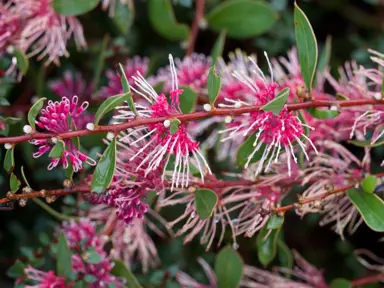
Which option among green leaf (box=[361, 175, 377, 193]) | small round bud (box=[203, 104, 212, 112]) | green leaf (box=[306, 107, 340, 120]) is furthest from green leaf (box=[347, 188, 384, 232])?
small round bud (box=[203, 104, 212, 112])

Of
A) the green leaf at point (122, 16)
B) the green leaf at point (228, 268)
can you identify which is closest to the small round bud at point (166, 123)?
the green leaf at point (228, 268)

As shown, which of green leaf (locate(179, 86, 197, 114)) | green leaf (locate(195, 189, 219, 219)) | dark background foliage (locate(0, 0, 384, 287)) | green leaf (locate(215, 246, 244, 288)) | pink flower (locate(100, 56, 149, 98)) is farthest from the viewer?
dark background foliage (locate(0, 0, 384, 287))

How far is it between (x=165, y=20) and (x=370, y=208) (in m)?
0.62

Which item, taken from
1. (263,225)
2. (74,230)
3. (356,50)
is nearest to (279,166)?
(263,225)

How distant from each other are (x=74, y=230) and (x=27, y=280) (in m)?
0.11

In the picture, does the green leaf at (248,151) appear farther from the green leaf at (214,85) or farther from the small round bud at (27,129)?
the small round bud at (27,129)

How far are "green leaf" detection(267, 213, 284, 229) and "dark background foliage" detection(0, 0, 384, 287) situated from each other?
383 millimetres

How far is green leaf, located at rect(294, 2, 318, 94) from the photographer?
2.70 ft

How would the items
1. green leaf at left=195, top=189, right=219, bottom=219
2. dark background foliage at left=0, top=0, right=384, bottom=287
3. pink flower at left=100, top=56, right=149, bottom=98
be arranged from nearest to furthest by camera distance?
green leaf at left=195, top=189, right=219, bottom=219, pink flower at left=100, top=56, right=149, bottom=98, dark background foliage at left=0, top=0, right=384, bottom=287

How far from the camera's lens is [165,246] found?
1.31 meters

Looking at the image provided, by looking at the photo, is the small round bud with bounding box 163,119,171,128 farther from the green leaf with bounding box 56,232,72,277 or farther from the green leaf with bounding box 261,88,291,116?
the green leaf with bounding box 56,232,72,277

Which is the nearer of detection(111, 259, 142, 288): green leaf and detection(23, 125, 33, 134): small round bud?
detection(23, 125, 33, 134): small round bud

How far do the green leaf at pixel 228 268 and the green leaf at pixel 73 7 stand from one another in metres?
0.48

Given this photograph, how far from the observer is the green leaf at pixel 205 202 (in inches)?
32.8
